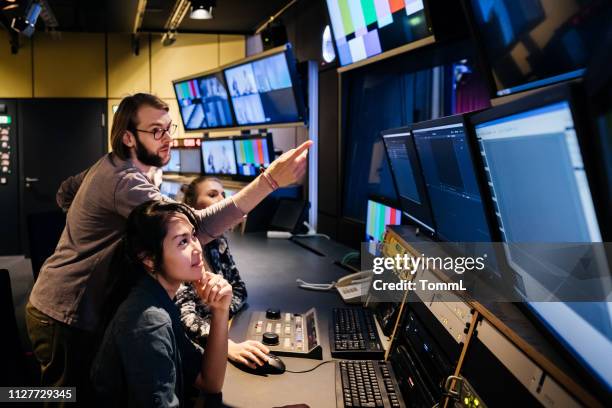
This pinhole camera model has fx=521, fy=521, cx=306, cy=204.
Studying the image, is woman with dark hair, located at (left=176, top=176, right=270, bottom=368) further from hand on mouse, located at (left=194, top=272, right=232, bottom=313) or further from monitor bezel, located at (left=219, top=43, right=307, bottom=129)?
monitor bezel, located at (left=219, top=43, right=307, bottom=129)

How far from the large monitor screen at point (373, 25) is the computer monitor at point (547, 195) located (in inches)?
49.0

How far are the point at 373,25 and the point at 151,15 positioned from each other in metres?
3.74

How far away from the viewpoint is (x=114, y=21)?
5465 millimetres

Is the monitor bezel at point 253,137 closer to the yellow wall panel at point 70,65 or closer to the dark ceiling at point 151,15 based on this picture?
the dark ceiling at point 151,15

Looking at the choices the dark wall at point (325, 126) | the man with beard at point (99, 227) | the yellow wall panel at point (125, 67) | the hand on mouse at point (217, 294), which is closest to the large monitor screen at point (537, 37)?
the man with beard at point (99, 227)

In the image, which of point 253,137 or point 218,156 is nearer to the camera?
point 253,137

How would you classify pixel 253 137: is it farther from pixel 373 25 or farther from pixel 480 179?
pixel 480 179

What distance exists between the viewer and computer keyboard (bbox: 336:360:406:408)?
1270 millimetres

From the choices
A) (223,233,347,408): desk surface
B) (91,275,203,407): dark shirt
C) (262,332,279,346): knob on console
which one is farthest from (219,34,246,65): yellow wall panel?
(91,275,203,407): dark shirt

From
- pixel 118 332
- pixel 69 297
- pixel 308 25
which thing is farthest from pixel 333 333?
pixel 308 25

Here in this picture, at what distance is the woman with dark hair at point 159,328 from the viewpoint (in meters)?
1.20

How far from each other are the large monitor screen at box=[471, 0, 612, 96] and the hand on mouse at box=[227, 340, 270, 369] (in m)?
1.00

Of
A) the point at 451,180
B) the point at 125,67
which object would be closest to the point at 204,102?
the point at 125,67

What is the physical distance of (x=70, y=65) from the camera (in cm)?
616
